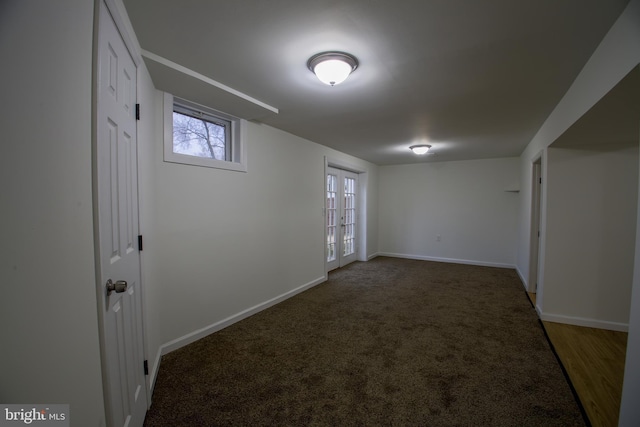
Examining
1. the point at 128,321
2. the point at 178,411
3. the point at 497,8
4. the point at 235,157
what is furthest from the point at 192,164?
the point at 497,8

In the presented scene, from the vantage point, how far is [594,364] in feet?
7.86

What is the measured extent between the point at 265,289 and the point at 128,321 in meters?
2.13

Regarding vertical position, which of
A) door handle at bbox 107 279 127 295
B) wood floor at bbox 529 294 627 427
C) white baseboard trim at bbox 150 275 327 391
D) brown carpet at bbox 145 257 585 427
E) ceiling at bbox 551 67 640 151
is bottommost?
brown carpet at bbox 145 257 585 427

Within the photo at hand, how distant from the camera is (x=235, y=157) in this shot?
3.23m

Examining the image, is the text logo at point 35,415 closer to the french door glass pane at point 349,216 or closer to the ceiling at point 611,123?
the ceiling at point 611,123

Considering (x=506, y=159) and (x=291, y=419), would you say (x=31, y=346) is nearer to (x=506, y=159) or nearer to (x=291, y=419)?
(x=291, y=419)

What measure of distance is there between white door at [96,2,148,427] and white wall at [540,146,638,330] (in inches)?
156

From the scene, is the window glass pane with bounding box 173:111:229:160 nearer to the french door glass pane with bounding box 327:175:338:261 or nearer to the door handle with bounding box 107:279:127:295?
the door handle with bounding box 107:279:127:295

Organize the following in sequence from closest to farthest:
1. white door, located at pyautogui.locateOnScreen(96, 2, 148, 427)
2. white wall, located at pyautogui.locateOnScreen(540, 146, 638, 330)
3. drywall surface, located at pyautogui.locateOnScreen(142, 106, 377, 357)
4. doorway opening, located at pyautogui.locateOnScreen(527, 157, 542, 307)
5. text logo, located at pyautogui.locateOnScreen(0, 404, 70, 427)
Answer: text logo, located at pyautogui.locateOnScreen(0, 404, 70, 427)
white door, located at pyautogui.locateOnScreen(96, 2, 148, 427)
drywall surface, located at pyautogui.locateOnScreen(142, 106, 377, 357)
white wall, located at pyautogui.locateOnScreen(540, 146, 638, 330)
doorway opening, located at pyautogui.locateOnScreen(527, 157, 542, 307)

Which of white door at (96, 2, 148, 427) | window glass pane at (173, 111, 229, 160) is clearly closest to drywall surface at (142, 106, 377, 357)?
window glass pane at (173, 111, 229, 160)

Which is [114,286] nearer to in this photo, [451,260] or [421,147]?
Answer: [421,147]

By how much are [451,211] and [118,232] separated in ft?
21.0

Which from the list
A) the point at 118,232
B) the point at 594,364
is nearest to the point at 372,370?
the point at 594,364

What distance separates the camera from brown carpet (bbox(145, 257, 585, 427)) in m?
1.83
